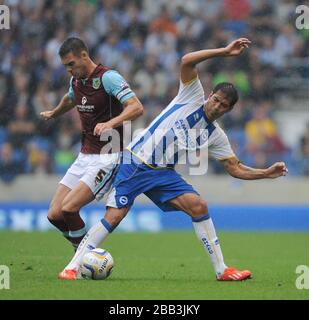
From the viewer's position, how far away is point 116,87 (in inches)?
366

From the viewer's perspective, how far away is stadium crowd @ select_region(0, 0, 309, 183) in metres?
18.1

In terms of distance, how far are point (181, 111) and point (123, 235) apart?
724 centimetres

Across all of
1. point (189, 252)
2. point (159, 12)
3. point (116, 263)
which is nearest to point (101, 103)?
point (116, 263)

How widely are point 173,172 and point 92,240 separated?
42.3 inches

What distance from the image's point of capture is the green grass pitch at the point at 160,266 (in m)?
8.09

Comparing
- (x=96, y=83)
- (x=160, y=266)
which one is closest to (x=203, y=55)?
(x=96, y=83)

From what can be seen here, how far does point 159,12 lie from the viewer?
67.2 feet

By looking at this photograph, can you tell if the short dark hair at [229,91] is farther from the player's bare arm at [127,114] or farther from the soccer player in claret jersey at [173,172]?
the player's bare arm at [127,114]

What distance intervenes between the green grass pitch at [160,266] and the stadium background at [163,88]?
110 cm

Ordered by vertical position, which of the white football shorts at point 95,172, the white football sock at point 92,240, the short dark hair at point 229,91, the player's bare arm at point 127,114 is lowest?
the white football sock at point 92,240

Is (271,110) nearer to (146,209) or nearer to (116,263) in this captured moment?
(146,209)

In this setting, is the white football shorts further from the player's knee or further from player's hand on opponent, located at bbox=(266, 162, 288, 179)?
player's hand on opponent, located at bbox=(266, 162, 288, 179)

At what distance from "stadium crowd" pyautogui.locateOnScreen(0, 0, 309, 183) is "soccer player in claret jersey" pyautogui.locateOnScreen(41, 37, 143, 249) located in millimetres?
8098

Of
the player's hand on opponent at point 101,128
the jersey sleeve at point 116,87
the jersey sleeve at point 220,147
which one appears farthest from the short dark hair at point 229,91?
the player's hand on opponent at point 101,128
